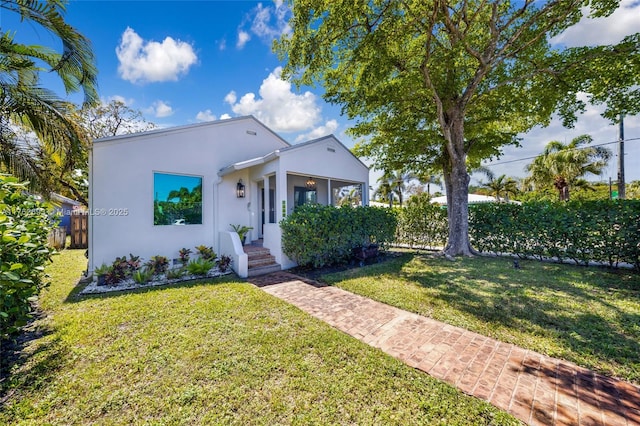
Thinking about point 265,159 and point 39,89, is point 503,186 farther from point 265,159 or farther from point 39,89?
point 39,89

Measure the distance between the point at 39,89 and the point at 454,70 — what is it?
14204 mm

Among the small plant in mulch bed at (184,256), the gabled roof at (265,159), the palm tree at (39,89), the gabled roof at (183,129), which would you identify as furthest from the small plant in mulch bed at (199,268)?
the gabled roof at (183,129)

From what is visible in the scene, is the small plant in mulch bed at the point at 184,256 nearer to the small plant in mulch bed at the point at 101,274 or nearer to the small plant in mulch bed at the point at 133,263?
the small plant in mulch bed at the point at 133,263

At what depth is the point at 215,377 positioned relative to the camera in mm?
3188

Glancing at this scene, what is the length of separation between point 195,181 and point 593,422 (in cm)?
1101

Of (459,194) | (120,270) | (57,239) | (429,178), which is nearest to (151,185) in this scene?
(120,270)

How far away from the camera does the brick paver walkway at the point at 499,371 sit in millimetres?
2602

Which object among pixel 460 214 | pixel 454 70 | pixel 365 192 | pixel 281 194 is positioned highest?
pixel 454 70

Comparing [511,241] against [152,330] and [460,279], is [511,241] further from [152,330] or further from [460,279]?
[152,330]

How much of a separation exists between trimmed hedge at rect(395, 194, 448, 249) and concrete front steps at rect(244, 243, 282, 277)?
8.28 metres

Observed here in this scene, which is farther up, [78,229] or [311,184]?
[311,184]

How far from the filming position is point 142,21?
331 inches

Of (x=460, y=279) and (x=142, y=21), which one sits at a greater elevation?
(x=142, y=21)

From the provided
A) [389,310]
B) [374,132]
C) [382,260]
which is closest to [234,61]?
[374,132]
